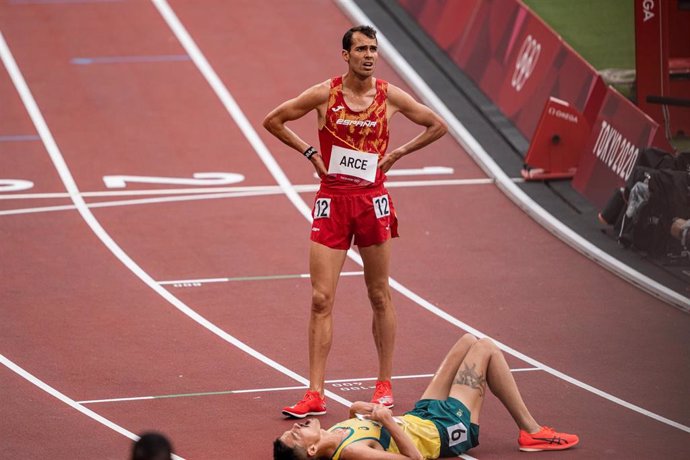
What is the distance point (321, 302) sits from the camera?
32.0ft

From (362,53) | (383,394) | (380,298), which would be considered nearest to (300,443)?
(383,394)

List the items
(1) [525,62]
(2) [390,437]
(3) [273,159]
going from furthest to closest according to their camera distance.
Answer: (1) [525,62]
(3) [273,159]
(2) [390,437]

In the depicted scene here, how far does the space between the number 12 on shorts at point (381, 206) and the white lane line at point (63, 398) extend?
225 cm

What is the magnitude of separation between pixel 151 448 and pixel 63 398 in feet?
16.2

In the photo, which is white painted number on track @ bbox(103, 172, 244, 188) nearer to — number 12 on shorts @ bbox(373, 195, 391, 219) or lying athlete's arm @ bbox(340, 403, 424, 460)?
number 12 on shorts @ bbox(373, 195, 391, 219)

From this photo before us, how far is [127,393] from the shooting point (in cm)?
1021

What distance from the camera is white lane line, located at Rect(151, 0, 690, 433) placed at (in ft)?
34.3

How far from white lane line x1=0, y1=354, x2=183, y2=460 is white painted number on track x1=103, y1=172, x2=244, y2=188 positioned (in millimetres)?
5078

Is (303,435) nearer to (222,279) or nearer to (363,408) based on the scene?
(363,408)

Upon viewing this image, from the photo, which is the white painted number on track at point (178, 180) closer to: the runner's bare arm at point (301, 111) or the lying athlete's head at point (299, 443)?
the runner's bare arm at point (301, 111)

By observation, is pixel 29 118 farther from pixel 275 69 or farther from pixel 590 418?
pixel 590 418

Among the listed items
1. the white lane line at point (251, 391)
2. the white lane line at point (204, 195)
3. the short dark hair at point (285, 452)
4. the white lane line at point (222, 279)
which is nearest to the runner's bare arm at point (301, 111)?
the white lane line at point (251, 391)

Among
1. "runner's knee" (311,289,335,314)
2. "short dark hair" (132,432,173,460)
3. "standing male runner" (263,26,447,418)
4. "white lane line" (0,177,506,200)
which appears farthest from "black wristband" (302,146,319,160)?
"white lane line" (0,177,506,200)

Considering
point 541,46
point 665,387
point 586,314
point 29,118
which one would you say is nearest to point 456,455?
point 665,387
